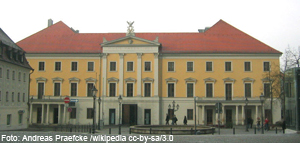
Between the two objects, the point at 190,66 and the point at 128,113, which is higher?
the point at 190,66

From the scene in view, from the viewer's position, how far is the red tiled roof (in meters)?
60.7

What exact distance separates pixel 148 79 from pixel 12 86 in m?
20.4

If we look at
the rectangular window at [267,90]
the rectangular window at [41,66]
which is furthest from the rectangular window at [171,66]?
the rectangular window at [41,66]

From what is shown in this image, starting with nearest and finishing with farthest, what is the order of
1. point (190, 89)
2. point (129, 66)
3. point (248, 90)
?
point (248, 90) → point (129, 66) → point (190, 89)

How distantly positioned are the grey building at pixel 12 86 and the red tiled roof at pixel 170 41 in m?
11.1

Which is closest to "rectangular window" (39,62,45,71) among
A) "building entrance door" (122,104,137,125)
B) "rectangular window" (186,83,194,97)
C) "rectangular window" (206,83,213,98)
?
"building entrance door" (122,104,137,125)

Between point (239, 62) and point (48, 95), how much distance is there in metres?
29.5

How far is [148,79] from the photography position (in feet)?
195

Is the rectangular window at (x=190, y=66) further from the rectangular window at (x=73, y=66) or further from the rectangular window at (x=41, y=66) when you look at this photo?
the rectangular window at (x=41, y=66)

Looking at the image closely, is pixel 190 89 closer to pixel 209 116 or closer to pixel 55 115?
pixel 209 116

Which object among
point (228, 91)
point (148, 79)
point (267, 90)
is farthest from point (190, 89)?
point (267, 90)

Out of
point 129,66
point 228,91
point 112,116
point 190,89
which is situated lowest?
point 112,116

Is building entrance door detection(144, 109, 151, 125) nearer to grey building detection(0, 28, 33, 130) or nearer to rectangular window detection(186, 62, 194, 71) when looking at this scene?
rectangular window detection(186, 62, 194, 71)

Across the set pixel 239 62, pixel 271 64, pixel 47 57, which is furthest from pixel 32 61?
pixel 271 64
